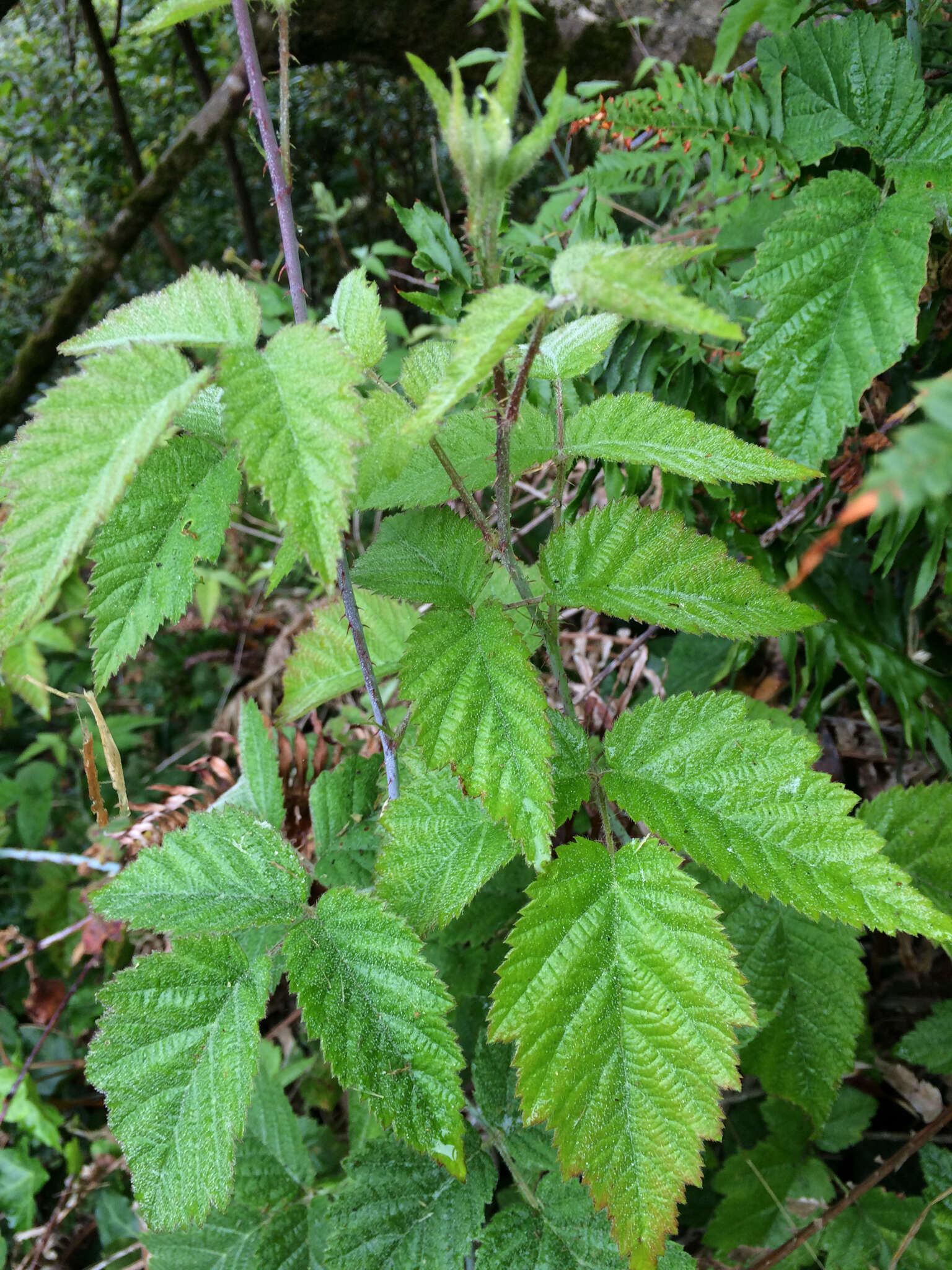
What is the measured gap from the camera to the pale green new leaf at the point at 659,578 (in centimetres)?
66

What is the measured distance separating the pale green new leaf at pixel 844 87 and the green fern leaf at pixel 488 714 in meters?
0.73

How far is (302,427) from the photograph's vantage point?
52 cm

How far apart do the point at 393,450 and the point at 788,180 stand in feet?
2.87

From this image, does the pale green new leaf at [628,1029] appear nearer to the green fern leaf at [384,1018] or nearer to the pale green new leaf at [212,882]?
the green fern leaf at [384,1018]

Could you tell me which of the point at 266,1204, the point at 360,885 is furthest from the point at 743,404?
the point at 266,1204

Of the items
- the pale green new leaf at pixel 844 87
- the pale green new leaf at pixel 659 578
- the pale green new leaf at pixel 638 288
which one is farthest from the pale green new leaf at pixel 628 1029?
the pale green new leaf at pixel 844 87

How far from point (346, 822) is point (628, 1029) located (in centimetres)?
43

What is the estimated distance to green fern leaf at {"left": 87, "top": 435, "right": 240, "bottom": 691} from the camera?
1.96 ft

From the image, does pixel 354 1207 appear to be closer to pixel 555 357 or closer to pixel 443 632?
pixel 443 632

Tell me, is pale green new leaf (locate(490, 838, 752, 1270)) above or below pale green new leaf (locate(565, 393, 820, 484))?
below

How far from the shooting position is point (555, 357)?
2.47ft

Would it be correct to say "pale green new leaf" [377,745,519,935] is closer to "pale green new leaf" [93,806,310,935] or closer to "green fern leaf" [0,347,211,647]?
"pale green new leaf" [93,806,310,935]

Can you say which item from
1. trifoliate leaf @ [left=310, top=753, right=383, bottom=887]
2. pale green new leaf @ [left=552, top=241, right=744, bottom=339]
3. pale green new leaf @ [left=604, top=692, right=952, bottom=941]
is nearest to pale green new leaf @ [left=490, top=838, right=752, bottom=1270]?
pale green new leaf @ [left=604, top=692, right=952, bottom=941]

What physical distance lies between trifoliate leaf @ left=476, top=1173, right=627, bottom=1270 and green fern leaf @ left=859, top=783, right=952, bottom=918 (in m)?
0.51
